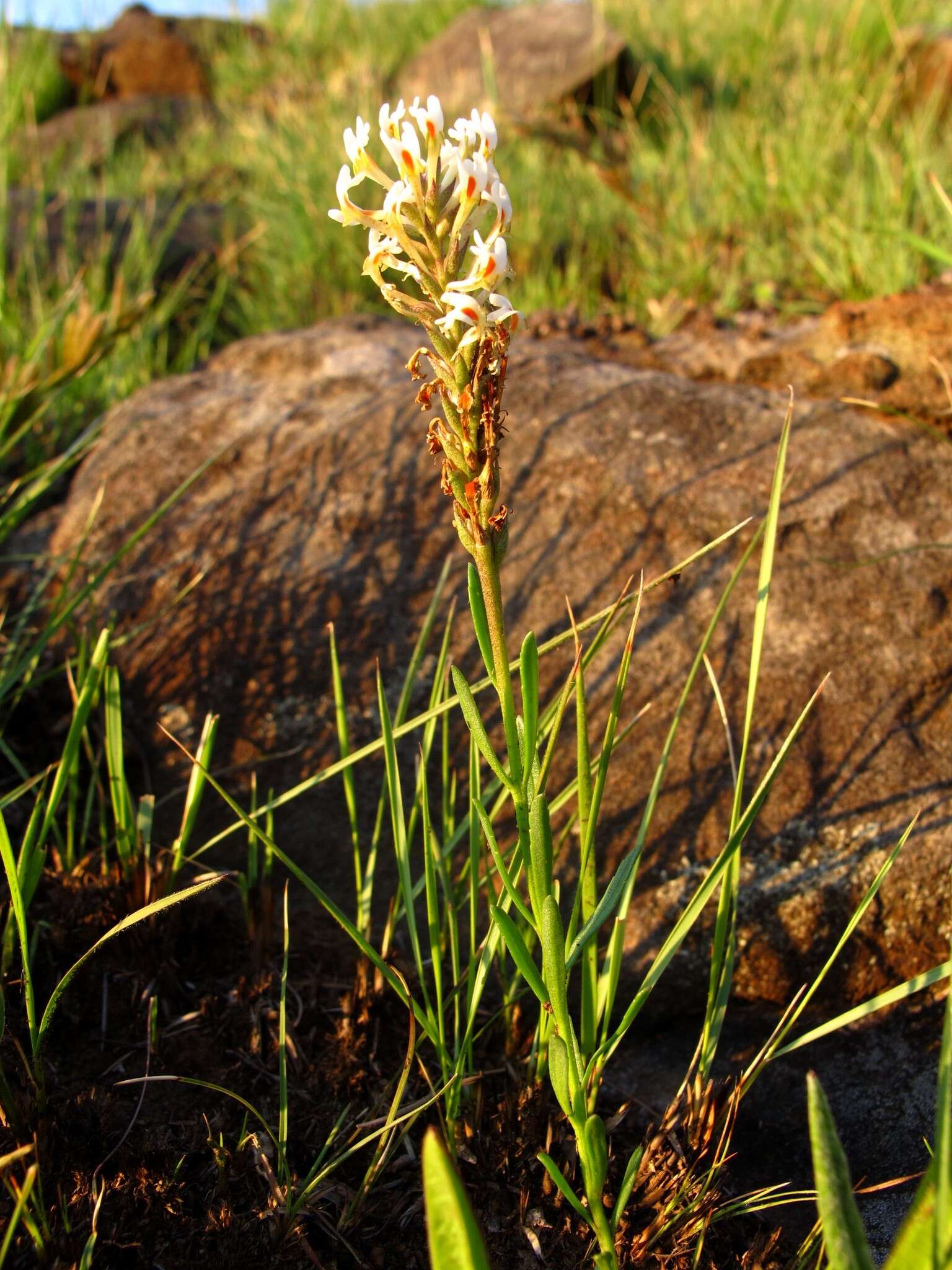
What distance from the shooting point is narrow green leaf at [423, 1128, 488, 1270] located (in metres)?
0.76

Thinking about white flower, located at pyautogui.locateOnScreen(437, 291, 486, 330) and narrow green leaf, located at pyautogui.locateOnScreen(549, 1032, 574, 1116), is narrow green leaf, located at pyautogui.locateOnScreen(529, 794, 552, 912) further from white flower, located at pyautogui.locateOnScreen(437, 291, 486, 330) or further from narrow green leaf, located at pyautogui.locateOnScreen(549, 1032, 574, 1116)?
white flower, located at pyautogui.locateOnScreen(437, 291, 486, 330)

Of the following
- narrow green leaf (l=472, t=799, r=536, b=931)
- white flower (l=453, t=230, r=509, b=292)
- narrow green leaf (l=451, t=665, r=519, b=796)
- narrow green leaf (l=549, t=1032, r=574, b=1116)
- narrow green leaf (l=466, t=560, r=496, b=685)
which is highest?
white flower (l=453, t=230, r=509, b=292)

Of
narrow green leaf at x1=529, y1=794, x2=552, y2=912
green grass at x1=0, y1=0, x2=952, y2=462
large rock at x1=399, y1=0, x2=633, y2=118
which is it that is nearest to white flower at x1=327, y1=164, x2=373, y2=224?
narrow green leaf at x1=529, y1=794, x2=552, y2=912

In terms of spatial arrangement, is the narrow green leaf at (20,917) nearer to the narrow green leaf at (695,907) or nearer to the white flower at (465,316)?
the narrow green leaf at (695,907)

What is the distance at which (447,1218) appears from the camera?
0.78 metres

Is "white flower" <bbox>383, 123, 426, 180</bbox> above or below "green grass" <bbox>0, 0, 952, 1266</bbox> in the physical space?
above

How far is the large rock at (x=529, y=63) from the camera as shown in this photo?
620 centimetres

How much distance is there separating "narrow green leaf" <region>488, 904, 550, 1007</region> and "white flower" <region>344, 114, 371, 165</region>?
0.71 m

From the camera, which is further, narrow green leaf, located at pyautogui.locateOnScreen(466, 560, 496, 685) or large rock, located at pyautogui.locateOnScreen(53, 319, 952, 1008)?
large rock, located at pyautogui.locateOnScreen(53, 319, 952, 1008)

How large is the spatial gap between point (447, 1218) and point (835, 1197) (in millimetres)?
296

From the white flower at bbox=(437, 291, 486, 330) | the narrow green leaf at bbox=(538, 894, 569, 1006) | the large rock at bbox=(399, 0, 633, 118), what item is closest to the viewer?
the white flower at bbox=(437, 291, 486, 330)

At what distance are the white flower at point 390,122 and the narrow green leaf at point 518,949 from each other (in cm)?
70

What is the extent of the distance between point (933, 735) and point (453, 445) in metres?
1.11

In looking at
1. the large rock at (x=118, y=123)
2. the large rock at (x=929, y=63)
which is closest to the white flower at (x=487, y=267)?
the large rock at (x=929, y=63)
